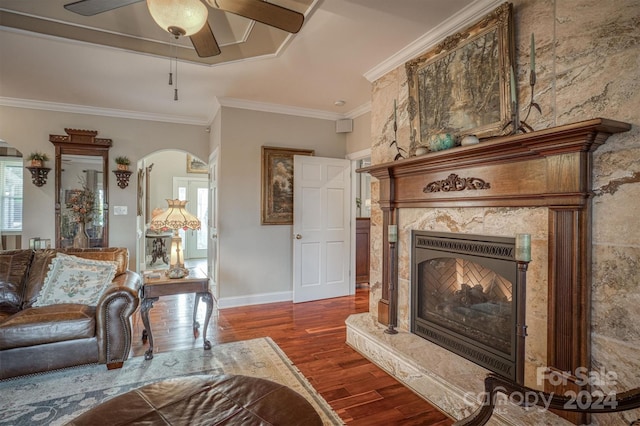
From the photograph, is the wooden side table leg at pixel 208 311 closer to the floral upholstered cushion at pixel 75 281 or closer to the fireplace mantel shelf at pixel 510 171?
the floral upholstered cushion at pixel 75 281

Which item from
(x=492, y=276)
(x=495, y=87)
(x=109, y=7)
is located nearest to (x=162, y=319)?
(x=109, y=7)

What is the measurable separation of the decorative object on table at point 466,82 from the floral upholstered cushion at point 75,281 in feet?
9.58

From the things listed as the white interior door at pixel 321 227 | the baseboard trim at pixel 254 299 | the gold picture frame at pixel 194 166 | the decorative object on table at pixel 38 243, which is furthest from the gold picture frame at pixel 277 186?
the gold picture frame at pixel 194 166

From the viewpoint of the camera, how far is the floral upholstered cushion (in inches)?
108

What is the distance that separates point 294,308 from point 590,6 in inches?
153

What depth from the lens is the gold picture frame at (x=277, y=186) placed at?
4.58m

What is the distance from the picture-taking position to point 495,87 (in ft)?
7.16

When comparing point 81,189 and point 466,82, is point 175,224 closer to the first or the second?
point 466,82

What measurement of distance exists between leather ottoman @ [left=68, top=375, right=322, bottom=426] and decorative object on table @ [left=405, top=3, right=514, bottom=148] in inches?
78.9

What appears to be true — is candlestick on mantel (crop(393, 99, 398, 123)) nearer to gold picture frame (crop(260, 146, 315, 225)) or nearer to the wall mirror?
gold picture frame (crop(260, 146, 315, 225))

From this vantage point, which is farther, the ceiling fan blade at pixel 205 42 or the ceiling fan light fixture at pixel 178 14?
the ceiling fan blade at pixel 205 42

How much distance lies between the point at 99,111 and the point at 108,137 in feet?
1.22

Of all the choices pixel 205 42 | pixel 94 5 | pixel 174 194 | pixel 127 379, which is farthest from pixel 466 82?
pixel 174 194

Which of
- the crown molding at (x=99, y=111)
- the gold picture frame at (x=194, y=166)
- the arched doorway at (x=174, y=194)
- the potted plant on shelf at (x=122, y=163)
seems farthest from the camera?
the gold picture frame at (x=194, y=166)
